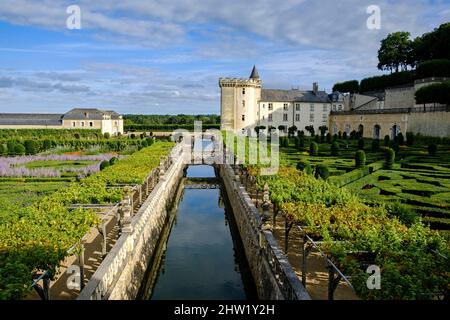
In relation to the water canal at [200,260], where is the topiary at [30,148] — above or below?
above

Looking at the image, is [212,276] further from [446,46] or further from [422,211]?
[446,46]

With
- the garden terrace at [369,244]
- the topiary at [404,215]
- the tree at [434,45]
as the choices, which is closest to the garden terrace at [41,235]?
the garden terrace at [369,244]

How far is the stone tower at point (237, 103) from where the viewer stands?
191 ft

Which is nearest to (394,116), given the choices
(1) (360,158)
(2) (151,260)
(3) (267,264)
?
(1) (360,158)

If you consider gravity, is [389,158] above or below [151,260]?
above

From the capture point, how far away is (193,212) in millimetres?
19344

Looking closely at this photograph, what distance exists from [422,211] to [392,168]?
10.8 meters

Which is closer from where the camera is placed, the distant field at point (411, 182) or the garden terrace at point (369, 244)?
the garden terrace at point (369, 244)

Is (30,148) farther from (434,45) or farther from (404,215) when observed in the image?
(434,45)

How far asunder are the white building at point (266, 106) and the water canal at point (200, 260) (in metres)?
38.9

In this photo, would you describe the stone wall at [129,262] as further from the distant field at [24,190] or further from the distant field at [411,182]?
the distant field at [411,182]

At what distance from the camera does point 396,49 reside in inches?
2403

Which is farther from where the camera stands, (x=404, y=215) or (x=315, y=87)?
(x=315, y=87)

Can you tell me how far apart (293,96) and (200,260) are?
5204cm
